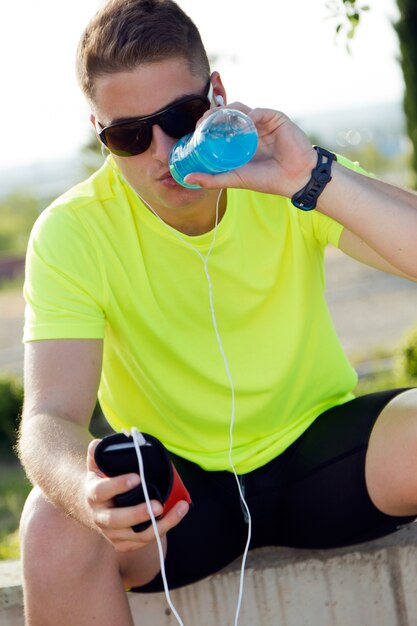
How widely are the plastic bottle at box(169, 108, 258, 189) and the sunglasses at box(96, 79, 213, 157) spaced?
4.3 inches

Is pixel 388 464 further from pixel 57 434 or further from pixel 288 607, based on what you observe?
pixel 57 434

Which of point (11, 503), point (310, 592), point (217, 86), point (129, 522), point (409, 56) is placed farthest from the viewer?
point (409, 56)

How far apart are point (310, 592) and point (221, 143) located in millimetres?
1346

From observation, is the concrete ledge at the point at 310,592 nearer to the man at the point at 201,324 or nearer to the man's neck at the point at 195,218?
the man at the point at 201,324

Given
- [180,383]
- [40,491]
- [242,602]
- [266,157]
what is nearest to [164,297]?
[180,383]

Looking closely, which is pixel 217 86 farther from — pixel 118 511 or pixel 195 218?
pixel 118 511

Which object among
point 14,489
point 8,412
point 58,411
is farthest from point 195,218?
point 8,412

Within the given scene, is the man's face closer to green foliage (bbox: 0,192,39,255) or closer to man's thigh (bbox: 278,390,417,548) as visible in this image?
man's thigh (bbox: 278,390,417,548)

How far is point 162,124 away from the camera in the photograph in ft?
8.50

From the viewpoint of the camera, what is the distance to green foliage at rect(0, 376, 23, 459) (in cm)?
922

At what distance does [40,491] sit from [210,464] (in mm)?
535

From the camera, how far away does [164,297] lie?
2.77 metres

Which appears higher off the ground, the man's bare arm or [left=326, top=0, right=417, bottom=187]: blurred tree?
the man's bare arm

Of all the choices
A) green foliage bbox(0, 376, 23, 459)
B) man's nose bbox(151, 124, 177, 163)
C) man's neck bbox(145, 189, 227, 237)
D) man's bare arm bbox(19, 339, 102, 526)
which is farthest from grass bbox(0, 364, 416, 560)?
man's nose bbox(151, 124, 177, 163)
